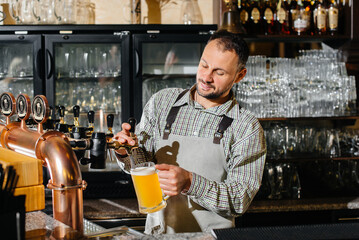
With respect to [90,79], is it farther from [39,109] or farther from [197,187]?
[39,109]

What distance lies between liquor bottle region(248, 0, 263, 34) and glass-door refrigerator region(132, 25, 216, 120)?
0.37 m

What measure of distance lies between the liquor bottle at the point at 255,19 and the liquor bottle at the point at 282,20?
0.13m

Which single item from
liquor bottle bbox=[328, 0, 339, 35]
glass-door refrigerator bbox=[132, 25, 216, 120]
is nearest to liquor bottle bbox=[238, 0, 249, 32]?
glass-door refrigerator bbox=[132, 25, 216, 120]

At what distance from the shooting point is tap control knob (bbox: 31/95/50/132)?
1171mm

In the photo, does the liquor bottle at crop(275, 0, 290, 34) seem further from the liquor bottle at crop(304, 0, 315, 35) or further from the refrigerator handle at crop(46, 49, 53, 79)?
the refrigerator handle at crop(46, 49, 53, 79)

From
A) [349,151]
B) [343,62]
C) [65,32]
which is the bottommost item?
[349,151]

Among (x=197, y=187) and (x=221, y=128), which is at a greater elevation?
(x=221, y=128)

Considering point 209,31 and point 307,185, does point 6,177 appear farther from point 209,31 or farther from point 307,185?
point 307,185

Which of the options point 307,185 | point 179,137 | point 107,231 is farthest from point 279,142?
Answer: point 107,231

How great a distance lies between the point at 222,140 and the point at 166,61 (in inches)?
58.2

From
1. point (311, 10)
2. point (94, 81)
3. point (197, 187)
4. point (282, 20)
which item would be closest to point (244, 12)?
point (282, 20)

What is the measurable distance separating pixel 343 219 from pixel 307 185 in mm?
486

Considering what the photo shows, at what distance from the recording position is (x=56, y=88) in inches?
127

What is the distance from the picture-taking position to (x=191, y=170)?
202 centimetres
